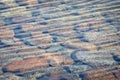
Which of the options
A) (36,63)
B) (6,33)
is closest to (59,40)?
(36,63)

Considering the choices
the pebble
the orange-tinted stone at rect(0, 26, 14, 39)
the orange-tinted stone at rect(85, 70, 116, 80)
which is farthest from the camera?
the orange-tinted stone at rect(0, 26, 14, 39)

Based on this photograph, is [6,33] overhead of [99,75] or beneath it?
overhead

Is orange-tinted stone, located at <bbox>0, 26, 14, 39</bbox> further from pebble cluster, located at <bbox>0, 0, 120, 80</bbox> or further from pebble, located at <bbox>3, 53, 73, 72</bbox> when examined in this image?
pebble, located at <bbox>3, 53, 73, 72</bbox>

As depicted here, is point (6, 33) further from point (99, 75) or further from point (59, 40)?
point (99, 75)

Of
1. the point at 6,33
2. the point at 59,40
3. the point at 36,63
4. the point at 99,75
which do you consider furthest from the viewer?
the point at 6,33

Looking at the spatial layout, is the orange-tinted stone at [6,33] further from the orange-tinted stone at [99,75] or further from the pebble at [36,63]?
the orange-tinted stone at [99,75]

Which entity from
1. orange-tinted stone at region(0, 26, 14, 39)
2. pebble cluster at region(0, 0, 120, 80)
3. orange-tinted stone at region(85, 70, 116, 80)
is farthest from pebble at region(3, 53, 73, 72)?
orange-tinted stone at region(0, 26, 14, 39)

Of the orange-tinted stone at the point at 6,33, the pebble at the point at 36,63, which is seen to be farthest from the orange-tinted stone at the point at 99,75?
the orange-tinted stone at the point at 6,33

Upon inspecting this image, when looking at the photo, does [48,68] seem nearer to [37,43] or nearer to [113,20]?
[37,43]

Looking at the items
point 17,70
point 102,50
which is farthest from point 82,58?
point 17,70

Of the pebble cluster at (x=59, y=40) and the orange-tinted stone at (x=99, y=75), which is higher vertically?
the pebble cluster at (x=59, y=40)

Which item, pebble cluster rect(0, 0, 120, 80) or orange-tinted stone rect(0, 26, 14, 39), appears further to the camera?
orange-tinted stone rect(0, 26, 14, 39)
